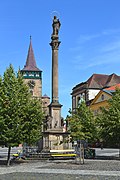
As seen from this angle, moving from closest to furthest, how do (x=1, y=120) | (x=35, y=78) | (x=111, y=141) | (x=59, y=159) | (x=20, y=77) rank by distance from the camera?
1. (x=1, y=120)
2. (x=20, y=77)
3. (x=59, y=159)
4. (x=111, y=141)
5. (x=35, y=78)

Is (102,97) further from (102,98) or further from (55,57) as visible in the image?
(55,57)

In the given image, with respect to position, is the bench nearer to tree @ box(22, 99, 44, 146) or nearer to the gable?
tree @ box(22, 99, 44, 146)

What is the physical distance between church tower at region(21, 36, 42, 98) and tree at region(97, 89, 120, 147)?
71095 mm

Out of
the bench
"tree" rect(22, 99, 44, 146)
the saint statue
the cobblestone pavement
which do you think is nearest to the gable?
the saint statue

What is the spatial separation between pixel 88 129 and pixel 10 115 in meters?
8.57

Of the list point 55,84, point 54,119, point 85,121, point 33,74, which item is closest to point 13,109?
point 54,119

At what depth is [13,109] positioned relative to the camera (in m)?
21.0

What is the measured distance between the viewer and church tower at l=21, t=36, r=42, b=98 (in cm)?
9831

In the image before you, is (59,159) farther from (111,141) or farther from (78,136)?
(111,141)

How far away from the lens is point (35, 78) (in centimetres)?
9888

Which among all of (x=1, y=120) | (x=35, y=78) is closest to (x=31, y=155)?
(x=1, y=120)

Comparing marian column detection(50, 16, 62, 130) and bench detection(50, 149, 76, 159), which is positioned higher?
marian column detection(50, 16, 62, 130)

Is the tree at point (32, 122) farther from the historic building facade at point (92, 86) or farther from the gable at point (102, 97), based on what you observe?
the historic building facade at point (92, 86)

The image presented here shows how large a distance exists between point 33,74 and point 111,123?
75.4 metres
